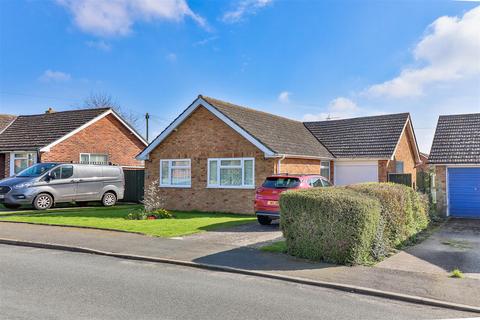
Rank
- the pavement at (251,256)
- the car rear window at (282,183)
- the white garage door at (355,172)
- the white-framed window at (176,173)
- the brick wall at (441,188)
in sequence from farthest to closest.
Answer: the white garage door at (355,172) → the white-framed window at (176,173) → the brick wall at (441,188) → the car rear window at (282,183) → the pavement at (251,256)

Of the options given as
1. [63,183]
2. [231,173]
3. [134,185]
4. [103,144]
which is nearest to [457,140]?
[231,173]

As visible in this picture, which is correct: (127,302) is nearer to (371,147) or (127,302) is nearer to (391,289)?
(391,289)

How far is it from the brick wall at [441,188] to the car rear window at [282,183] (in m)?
8.19

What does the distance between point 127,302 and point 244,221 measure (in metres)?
9.09

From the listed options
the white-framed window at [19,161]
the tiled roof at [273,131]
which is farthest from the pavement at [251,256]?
the white-framed window at [19,161]

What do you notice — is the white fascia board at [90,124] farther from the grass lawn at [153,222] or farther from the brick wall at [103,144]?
the grass lawn at [153,222]

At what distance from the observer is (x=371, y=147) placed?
68.9 feet

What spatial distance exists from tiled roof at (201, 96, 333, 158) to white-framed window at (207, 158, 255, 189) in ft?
4.23

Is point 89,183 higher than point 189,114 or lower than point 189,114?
lower

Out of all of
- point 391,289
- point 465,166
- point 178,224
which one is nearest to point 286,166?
point 178,224

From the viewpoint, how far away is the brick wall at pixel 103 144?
76.0 feet

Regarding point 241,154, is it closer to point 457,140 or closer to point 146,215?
point 146,215

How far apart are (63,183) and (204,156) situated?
653 cm

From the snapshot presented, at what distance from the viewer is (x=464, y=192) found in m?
17.9
